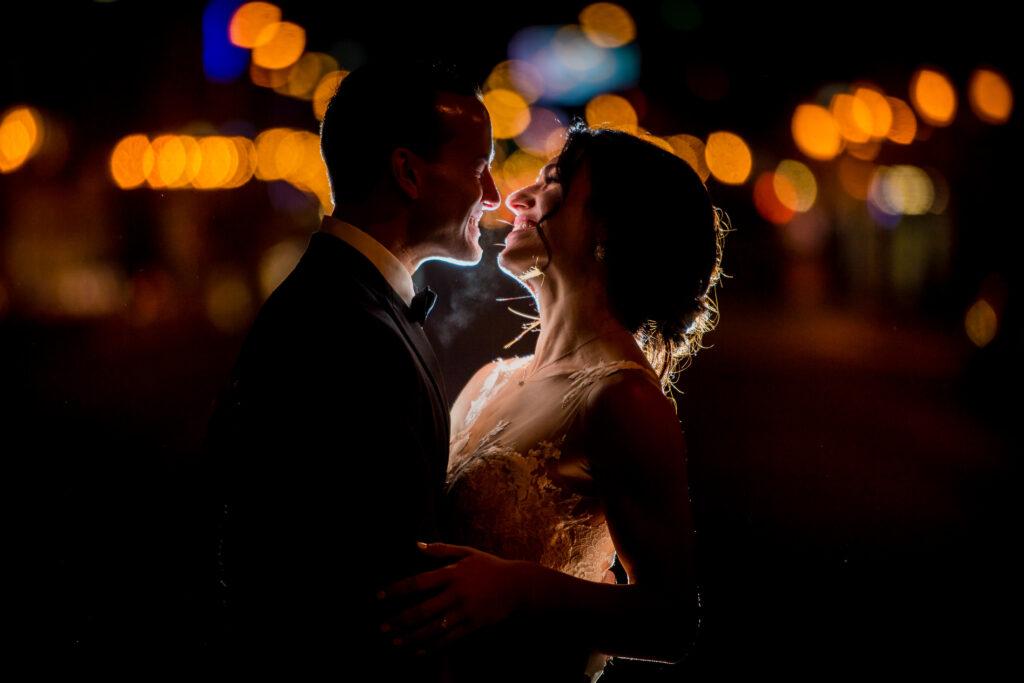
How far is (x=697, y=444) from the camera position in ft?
12.7

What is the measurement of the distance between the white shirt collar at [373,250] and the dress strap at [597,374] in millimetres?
450

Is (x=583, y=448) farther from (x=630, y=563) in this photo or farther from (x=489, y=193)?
(x=489, y=193)

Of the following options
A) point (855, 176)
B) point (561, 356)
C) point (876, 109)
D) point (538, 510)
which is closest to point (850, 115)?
point (876, 109)

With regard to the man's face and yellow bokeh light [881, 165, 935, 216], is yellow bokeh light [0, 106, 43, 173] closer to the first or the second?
the man's face

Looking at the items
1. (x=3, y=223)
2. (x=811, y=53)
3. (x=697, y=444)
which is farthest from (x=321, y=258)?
(x=697, y=444)

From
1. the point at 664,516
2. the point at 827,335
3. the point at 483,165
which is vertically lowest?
the point at 827,335

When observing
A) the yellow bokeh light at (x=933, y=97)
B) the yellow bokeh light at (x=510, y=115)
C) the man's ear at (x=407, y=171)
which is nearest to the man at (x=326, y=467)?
the man's ear at (x=407, y=171)

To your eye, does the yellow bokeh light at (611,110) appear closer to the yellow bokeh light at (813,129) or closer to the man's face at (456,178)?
the yellow bokeh light at (813,129)

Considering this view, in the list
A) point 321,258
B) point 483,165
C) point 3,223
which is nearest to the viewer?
point 321,258

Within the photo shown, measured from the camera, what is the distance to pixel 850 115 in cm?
320

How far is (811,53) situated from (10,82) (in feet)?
10.3

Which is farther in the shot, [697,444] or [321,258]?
[697,444]

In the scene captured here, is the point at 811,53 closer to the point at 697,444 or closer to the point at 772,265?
the point at 772,265

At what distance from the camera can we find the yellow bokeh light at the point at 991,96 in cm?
293
